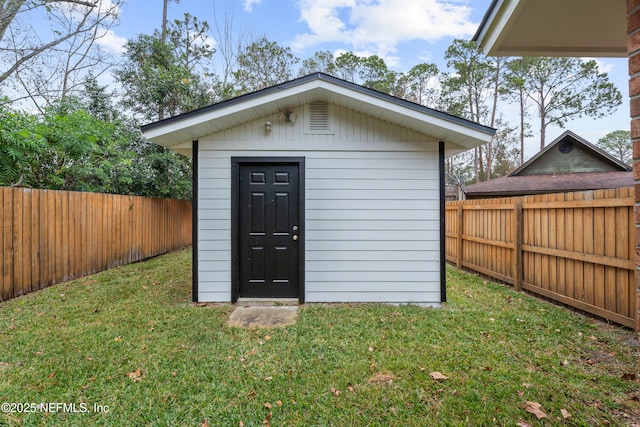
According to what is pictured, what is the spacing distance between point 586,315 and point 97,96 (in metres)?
12.5

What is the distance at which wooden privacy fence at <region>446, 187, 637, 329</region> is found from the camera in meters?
3.28

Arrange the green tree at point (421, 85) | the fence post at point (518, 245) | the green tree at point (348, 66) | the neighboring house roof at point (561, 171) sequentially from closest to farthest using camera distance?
the fence post at point (518, 245)
the neighboring house roof at point (561, 171)
the green tree at point (348, 66)
the green tree at point (421, 85)

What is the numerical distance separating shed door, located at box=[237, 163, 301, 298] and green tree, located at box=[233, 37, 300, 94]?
379 inches

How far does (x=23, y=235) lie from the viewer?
464cm

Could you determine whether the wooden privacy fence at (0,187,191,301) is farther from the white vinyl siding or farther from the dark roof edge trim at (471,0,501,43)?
the dark roof edge trim at (471,0,501,43)

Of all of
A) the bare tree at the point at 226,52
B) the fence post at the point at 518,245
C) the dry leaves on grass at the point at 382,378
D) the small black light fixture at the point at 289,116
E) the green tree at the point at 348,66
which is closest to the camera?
the dry leaves on grass at the point at 382,378

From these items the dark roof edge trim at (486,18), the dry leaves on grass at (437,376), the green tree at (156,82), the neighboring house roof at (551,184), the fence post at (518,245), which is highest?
the green tree at (156,82)

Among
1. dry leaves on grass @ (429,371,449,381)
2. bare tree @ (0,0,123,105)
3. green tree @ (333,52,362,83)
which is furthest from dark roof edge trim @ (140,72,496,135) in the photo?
green tree @ (333,52,362,83)

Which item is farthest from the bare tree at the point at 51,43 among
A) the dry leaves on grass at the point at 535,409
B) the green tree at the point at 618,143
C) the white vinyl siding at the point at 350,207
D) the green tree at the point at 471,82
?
the green tree at the point at 618,143

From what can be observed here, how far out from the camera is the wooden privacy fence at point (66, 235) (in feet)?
14.7

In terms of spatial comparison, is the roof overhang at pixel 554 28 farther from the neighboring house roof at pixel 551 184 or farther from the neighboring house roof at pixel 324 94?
the neighboring house roof at pixel 551 184

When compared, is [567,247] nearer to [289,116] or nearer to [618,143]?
[289,116]

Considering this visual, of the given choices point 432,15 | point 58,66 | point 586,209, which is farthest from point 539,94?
point 58,66

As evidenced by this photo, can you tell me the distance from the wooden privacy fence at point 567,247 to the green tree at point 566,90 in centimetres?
1634
